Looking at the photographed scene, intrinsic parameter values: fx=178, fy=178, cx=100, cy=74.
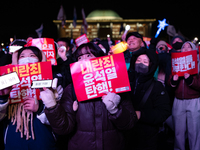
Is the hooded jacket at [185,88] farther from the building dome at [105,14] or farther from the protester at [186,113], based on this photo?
the building dome at [105,14]

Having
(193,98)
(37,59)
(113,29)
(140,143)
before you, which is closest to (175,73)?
(193,98)

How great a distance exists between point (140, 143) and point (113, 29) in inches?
1935

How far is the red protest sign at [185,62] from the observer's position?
309 centimetres

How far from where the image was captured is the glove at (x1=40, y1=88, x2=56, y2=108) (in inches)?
58.3

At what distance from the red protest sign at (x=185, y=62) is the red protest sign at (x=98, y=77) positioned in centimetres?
181

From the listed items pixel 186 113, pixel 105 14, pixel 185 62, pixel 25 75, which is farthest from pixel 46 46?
pixel 105 14

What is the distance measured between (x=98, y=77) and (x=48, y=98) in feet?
1.67

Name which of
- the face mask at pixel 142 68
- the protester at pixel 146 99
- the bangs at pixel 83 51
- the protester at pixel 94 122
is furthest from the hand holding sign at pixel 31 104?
the face mask at pixel 142 68

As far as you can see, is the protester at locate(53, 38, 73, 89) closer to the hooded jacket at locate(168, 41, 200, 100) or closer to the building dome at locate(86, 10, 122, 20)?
the hooded jacket at locate(168, 41, 200, 100)

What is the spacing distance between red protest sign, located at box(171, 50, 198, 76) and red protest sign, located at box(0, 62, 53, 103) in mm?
2304

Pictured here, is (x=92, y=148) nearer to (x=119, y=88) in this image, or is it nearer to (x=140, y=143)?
(x=119, y=88)

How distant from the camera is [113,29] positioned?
49531 millimetres

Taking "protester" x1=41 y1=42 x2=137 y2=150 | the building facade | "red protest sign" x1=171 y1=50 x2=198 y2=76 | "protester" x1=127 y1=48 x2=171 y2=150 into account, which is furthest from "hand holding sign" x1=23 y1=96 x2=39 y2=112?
the building facade

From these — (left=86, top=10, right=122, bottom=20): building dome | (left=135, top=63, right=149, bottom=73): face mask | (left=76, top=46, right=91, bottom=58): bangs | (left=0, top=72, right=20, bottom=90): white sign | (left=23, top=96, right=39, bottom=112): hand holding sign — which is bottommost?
(left=23, top=96, right=39, bottom=112): hand holding sign
